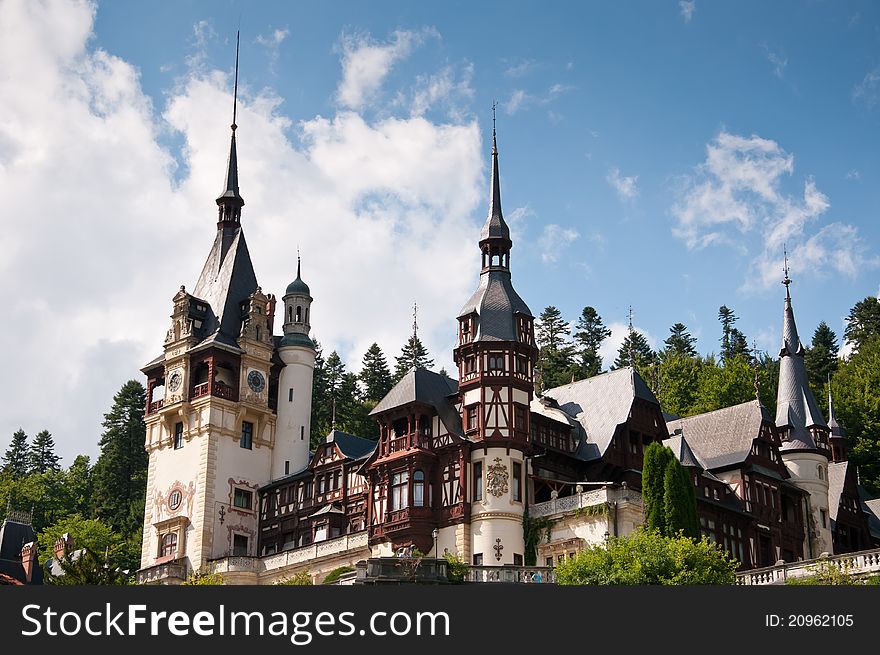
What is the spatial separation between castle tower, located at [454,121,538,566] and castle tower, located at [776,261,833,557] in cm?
1892

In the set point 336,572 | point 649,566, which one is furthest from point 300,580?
point 649,566

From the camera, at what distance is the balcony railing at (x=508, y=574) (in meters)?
53.5

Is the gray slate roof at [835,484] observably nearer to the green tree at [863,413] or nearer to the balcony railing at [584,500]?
the green tree at [863,413]

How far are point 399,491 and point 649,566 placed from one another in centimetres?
1773

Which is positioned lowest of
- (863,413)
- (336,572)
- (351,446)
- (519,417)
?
(336,572)

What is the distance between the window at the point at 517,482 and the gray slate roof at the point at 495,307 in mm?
6263

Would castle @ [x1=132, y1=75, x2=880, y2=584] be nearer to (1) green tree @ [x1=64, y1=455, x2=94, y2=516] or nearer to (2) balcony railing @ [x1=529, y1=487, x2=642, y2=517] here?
(2) balcony railing @ [x1=529, y1=487, x2=642, y2=517]

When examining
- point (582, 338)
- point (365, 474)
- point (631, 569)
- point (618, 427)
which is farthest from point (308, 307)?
point (582, 338)

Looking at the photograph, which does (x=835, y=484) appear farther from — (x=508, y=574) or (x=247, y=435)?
(x=247, y=435)

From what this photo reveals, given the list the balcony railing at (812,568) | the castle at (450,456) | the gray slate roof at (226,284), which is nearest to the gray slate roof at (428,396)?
the castle at (450,456)

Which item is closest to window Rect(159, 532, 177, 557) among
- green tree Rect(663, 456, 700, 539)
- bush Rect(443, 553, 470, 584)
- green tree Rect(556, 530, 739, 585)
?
bush Rect(443, 553, 470, 584)

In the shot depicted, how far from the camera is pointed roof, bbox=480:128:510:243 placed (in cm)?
7175

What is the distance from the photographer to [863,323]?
418 ft

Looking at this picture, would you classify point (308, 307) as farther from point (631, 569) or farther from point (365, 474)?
point (631, 569)
